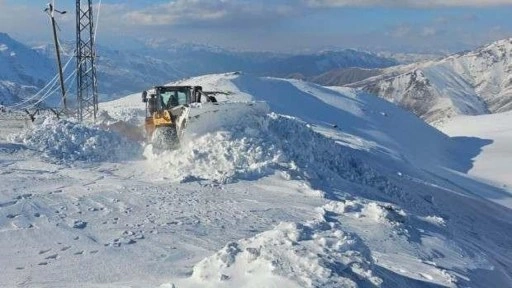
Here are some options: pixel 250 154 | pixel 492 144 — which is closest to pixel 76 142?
pixel 250 154

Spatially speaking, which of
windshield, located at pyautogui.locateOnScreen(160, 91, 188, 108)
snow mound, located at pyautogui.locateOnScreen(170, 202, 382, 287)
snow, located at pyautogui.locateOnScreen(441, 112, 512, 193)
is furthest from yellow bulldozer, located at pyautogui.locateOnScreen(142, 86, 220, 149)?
snow, located at pyautogui.locateOnScreen(441, 112, 512, 193)

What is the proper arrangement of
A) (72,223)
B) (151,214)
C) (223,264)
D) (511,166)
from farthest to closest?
(511,166)
(151,214)
(72,223)
(223,264)

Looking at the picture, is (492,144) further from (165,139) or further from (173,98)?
(165,139)

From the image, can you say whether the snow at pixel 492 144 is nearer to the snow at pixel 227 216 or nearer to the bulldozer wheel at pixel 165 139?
the snow at pixel 227 216

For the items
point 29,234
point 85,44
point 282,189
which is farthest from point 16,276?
point 85,44

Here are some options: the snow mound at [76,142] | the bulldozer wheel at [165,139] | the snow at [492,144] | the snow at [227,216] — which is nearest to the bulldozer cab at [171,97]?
the snow at [227,216]

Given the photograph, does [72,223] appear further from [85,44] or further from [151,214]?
[85,44]

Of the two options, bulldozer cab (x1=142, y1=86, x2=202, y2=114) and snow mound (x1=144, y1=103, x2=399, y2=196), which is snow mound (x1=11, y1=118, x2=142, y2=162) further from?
bulldozer cab (x1=142, y1=86, x2=202, y2=114)
